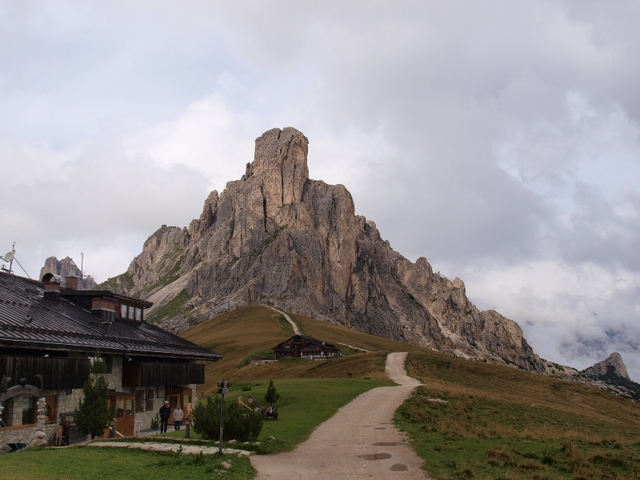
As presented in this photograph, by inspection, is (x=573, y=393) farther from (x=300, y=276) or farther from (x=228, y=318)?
(x=300, y=276)

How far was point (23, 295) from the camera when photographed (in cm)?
3234

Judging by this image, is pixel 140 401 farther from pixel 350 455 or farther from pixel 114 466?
pixel 114 466

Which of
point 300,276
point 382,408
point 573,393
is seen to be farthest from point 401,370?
point 300,276

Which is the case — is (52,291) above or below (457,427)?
above

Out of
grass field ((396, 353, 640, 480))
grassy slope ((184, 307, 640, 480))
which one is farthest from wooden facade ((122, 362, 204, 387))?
grass field ((396, 353, 640, 480))

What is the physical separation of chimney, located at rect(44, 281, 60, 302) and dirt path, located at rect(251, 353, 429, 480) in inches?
755

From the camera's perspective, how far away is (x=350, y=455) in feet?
68.4

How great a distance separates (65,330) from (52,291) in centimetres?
882

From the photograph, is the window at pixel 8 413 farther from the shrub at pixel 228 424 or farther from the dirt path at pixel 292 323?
the dirt path at pixel 292 323

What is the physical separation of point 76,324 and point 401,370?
44642 millimetres

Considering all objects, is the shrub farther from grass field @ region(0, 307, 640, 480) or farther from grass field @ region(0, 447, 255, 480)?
grass field @ region(0, 447, 255, 480)

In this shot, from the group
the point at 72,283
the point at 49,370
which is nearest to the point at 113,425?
the point at 49,370

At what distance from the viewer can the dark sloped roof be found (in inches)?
999

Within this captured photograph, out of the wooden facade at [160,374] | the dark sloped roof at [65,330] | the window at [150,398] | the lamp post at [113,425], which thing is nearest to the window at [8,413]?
the dark sloped roof at [65,330]
